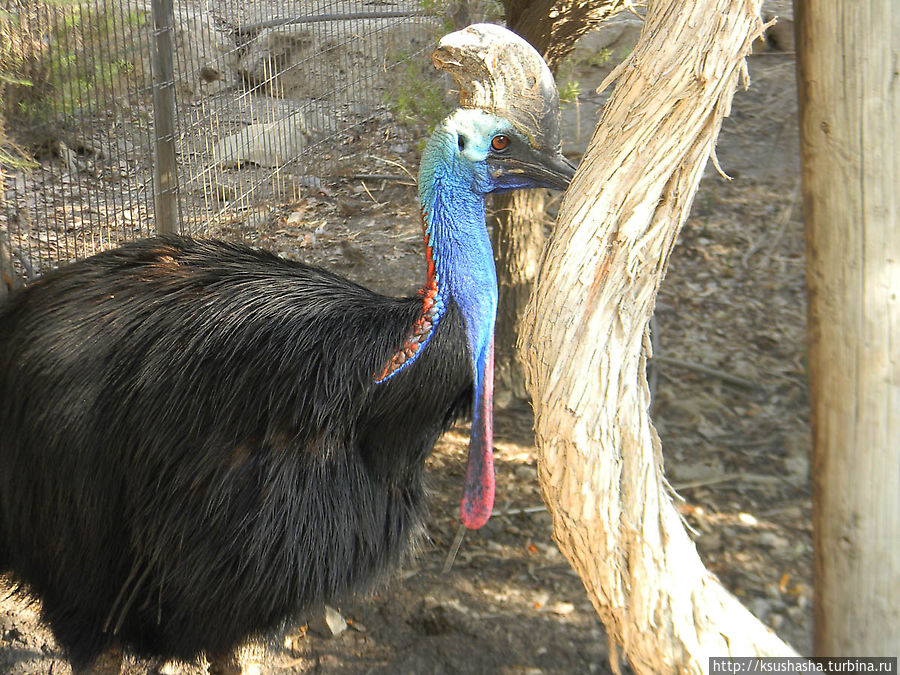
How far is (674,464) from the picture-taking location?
3.52m

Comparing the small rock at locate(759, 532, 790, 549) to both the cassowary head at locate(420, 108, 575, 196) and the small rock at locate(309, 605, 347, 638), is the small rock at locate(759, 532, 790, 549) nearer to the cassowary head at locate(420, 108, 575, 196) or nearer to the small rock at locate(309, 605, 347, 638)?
the small rock at locate(309, 605, 347, 638)

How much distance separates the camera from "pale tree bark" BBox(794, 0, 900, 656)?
1698 mm

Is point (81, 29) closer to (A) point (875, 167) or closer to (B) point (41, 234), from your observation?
(B) point (41, 234)

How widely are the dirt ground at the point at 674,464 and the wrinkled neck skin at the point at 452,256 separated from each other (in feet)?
3.18

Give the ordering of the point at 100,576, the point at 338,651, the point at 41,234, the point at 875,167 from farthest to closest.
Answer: the point at 41,234 → the point at 338,651 → the point at 100,576 → the point at 875,167

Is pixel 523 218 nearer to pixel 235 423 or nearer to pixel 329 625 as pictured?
pixel 329 625

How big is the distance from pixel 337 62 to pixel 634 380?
4.22 meters

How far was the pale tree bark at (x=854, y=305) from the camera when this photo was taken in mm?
1698

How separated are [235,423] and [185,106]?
3.31 meters

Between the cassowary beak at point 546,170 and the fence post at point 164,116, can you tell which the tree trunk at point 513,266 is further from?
the cassowary beak at point 546,170

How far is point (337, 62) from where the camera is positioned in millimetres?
5336

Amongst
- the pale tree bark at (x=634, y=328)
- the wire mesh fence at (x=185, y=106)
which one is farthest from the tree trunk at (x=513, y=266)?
the pale tree bark at (x=634, y=328)

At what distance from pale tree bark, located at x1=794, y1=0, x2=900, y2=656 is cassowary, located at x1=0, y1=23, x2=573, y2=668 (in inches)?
22.5

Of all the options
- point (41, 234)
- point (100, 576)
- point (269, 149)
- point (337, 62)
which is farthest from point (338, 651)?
point (337, 62)
